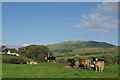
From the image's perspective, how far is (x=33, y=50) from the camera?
6825 centimetres

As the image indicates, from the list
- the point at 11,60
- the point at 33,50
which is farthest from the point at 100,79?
the point at 33,50

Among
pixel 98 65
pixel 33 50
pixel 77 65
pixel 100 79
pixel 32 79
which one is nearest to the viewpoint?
pixel 32 79

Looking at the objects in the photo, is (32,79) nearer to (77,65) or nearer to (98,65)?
(98,65)

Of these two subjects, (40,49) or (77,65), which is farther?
(40,49)

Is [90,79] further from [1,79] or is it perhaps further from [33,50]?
[33,50]

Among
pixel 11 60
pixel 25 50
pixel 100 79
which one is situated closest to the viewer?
pixel 100 79

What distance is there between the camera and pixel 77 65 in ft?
88.8

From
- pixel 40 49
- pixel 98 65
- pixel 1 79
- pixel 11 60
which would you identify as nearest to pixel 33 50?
pixel 40 49

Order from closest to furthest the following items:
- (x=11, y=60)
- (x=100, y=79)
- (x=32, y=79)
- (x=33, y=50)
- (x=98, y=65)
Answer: (x=32, y=79) < (x=100, y=79) < (x=98, y=65) < (x=11, y=60) < (x=33, y=50)

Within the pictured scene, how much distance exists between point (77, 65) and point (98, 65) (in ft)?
14.6

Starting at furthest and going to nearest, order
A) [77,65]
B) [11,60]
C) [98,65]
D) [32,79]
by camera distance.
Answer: [11,60], [77,65], [98,65], [32,79]

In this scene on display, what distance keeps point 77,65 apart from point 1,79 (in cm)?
1347

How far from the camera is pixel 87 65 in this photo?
80.6 ft

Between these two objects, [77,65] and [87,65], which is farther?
[77,65]
